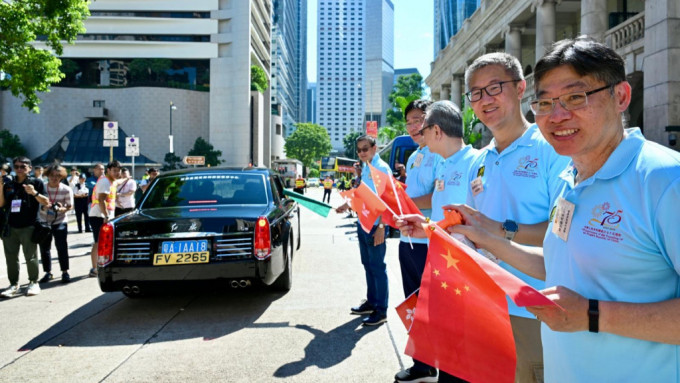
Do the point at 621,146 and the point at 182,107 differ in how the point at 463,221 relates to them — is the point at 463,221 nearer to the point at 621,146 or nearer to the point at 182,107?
the point at 621,146

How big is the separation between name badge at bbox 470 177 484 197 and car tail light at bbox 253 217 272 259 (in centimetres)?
302

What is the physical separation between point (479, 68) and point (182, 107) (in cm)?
6581

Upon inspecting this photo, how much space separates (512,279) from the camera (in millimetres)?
1347

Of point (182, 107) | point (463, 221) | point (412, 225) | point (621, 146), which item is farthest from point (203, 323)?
point (182, 107)

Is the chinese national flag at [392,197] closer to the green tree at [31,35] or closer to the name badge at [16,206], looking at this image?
the name badge at [16,206]

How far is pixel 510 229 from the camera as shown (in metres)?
1.94

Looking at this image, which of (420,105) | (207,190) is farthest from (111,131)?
(420,105)

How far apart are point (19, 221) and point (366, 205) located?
5582mm

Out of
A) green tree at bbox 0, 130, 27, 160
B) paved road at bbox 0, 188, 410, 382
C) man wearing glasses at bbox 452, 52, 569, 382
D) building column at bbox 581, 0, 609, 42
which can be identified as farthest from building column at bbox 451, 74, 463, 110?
green tree at bbox 0, 130, 27, 160

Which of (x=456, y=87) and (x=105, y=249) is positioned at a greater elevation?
(x=456, y=87)

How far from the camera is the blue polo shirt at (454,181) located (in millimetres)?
2984

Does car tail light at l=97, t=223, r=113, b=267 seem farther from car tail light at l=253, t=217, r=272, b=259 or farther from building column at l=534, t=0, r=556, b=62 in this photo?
building column at l=534, t=0, r=556, b=62

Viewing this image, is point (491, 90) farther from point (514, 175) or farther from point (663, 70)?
point (663, 70)

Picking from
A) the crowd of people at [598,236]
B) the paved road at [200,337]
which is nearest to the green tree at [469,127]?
the paved road at [200,337]
